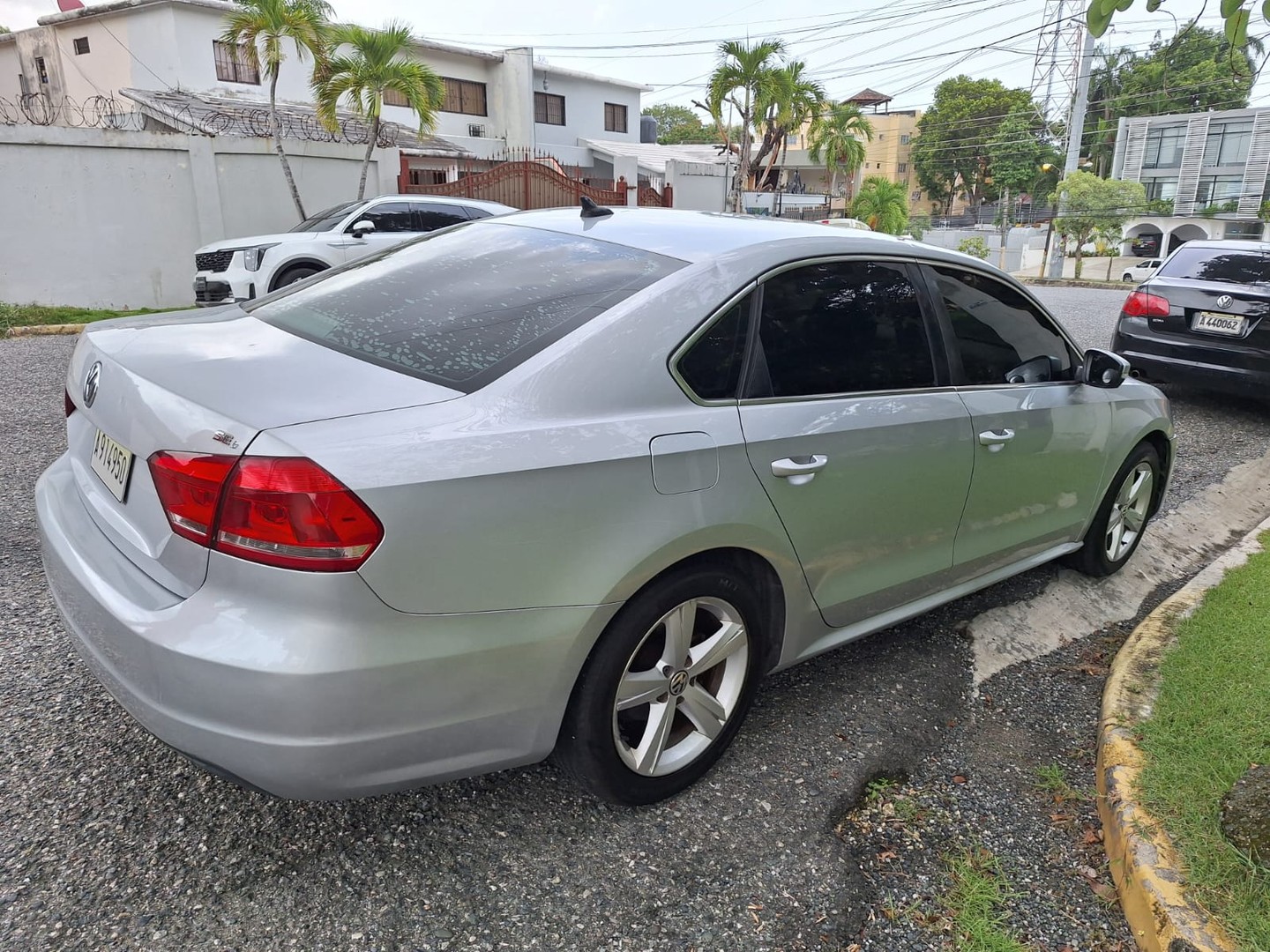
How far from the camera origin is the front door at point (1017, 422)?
3.28 meters

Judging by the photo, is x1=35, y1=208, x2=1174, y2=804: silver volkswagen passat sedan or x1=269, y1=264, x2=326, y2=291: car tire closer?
x1=35, y1=208, x2=1174, y2=804: silver volkswagen passat sedan

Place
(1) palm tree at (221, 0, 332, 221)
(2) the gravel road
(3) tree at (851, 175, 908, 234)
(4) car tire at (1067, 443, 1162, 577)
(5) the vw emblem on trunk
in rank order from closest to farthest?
(2) the gravel road, (5) the vw emblem on trunk, (4) car tire at (1067, 443, 1162, 577), (1) palm tree at (221, 0, 332, 221), (3) tree at (851, 175, 908, 234)

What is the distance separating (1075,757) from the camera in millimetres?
3027

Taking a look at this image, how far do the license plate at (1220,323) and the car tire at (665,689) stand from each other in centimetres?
668

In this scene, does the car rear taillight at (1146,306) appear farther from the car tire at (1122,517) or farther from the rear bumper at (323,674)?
the rear bumper at (323,674)

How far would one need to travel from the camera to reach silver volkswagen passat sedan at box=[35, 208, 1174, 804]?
1.90 m

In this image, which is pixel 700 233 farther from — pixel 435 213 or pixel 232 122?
pixel 232 122

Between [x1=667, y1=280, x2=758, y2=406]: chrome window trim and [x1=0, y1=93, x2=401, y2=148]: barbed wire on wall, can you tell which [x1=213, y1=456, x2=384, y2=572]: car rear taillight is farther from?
[x1=0, y1=93, x2=401, y2=148]: barbed wire on wall

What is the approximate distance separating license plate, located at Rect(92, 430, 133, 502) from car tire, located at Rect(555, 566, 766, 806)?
1213 mm

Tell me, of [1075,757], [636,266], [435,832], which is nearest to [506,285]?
[636,266]

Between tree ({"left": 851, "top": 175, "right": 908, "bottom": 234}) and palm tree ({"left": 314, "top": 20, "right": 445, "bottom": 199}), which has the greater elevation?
palm tree ({"left": 314, "top": 20, "right": 445, "bottom": 199})

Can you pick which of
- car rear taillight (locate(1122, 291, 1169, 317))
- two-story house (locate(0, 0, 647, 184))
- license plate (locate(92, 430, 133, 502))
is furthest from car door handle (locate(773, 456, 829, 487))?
two-story house (locate(0, 0, 647, 184))

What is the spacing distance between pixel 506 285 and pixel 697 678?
129cm

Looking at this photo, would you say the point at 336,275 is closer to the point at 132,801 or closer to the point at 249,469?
the point at 249,469
